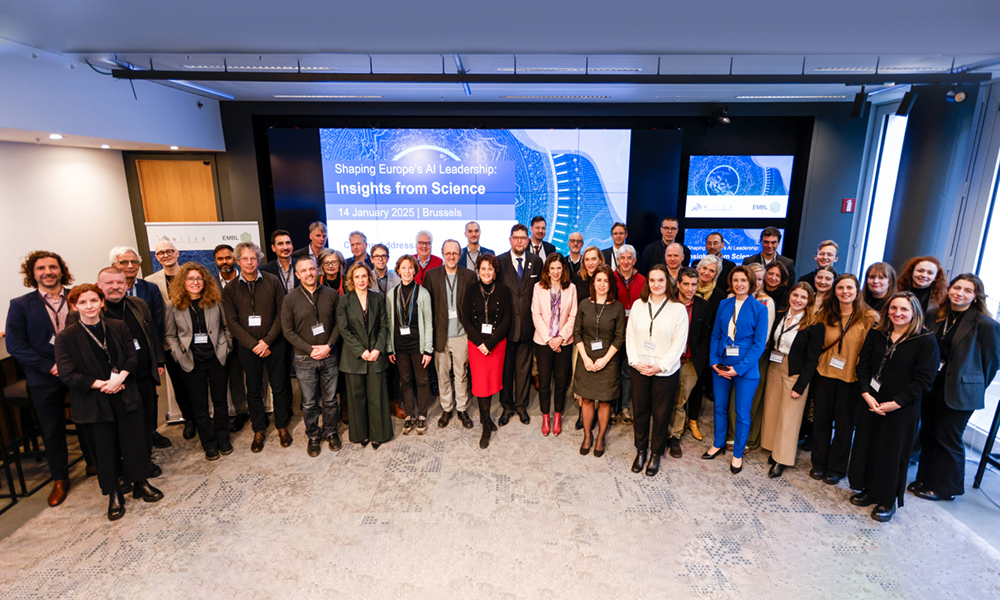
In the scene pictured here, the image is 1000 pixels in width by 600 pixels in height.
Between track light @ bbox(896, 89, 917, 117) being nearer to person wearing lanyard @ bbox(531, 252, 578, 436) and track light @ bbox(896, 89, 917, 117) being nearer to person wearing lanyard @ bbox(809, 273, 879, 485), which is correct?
person wearing lanyard @ bbox(809, 273, 879, 485)

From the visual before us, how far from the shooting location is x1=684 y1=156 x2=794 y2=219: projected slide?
6.88 meters

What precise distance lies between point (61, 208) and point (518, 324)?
236 inches

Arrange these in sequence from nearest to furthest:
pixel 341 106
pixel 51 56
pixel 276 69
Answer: pixel 51 56, pixel 276 69, pixel 341 106

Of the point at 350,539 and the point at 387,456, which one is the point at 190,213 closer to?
the point at 387,456

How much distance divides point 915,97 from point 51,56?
347 inches

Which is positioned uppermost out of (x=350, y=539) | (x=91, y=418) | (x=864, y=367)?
(x=864, y=367)

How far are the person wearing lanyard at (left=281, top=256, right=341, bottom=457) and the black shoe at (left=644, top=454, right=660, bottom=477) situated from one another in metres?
2.75

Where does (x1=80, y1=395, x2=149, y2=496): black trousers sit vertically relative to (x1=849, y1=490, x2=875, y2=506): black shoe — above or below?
above

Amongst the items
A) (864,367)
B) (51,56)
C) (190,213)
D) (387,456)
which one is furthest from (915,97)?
(190,213)

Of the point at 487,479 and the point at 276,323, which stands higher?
the point at 276,323

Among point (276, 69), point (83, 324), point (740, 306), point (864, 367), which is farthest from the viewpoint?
point (276, 69)

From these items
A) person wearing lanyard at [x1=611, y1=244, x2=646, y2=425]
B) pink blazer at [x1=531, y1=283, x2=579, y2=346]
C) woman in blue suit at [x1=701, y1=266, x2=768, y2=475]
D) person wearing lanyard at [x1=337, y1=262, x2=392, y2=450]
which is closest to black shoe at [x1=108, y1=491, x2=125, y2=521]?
person wearing lanyard at [x1=337, y1=262, x2=392, y2=450]

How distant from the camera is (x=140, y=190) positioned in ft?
21.6

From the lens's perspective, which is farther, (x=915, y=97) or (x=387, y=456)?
(x=915, y=97)
